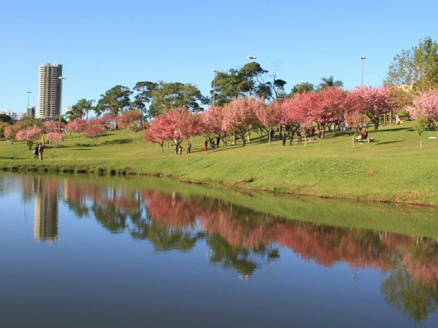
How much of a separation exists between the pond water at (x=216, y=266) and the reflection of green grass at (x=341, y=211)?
121 mm

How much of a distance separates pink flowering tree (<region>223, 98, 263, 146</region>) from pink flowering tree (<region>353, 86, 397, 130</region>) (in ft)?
54.9

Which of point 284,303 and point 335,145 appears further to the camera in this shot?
point 335,145

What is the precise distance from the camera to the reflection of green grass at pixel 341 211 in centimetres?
2422

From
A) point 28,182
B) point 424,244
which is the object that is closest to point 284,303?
point 424,244

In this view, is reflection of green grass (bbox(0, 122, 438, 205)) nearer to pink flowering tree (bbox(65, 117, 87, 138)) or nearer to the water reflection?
the water reflection

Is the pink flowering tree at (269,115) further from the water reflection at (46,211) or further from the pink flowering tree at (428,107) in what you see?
the water reflection at (46,211)

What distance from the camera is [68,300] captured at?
12297mm

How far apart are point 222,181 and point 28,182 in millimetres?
17854

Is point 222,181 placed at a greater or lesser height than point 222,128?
lesser

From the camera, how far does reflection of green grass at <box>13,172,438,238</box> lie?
79.5 ft

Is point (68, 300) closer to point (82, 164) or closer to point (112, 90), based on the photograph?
point (82, 164)

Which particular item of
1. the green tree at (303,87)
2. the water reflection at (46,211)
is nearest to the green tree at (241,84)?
the green tree at (303,87)

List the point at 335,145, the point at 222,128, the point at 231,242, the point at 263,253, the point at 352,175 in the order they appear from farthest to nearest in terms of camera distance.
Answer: the point at 222,128 → the point at 335,145 → the point at 352,175 → the point at 231,242 → the point at 263,253

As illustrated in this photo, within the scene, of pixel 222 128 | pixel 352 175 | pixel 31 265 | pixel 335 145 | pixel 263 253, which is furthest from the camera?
pixel 222 128
